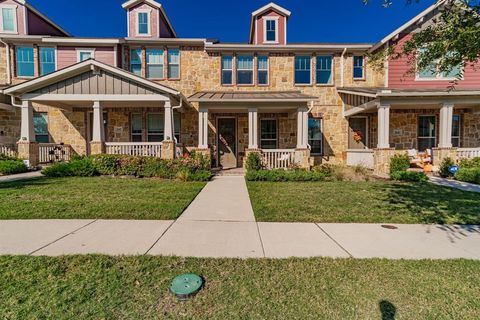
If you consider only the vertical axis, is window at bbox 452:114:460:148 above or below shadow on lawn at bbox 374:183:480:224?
above

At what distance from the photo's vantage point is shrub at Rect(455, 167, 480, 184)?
911 centimetres

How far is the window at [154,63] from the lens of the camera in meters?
13.4

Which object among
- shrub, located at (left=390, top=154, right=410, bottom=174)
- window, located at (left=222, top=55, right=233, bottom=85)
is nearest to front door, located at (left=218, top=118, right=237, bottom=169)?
window, located at (left=222, top=55, right=233, bottom=85)

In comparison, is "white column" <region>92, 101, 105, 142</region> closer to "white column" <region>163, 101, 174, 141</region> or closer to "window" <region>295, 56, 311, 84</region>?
"white column" <region>163, 101, 174, 141</region>

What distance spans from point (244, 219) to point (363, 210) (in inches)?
107

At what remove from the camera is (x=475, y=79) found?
12.8 metres

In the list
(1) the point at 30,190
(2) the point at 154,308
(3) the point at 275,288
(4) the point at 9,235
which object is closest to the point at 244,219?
(3) the point at 275,288

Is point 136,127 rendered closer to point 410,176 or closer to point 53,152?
point 53,152

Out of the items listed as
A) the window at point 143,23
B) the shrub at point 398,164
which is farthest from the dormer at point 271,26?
the shrub at point 398,164

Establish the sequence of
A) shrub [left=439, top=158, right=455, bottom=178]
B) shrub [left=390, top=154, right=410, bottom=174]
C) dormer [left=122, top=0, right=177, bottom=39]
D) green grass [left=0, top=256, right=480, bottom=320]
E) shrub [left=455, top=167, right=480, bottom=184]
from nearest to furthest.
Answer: green grass [left=0, top=256, right=480, bottom=320], shrub [left=455, top=167, right=480, bottom=184], shrub [left=390, top=154, right=410, bottom=174], shrub [left=439, top=158, right=455, bottom=178], dormer [left=122, top=0, right=177, bottom=39]

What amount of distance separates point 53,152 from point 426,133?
19461 mm

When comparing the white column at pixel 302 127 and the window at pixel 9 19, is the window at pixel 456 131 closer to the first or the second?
the white column at pixel 302 127

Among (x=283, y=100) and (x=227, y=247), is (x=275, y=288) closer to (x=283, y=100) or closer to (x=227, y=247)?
(x=227, y=247)

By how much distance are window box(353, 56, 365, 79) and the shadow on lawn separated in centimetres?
741
